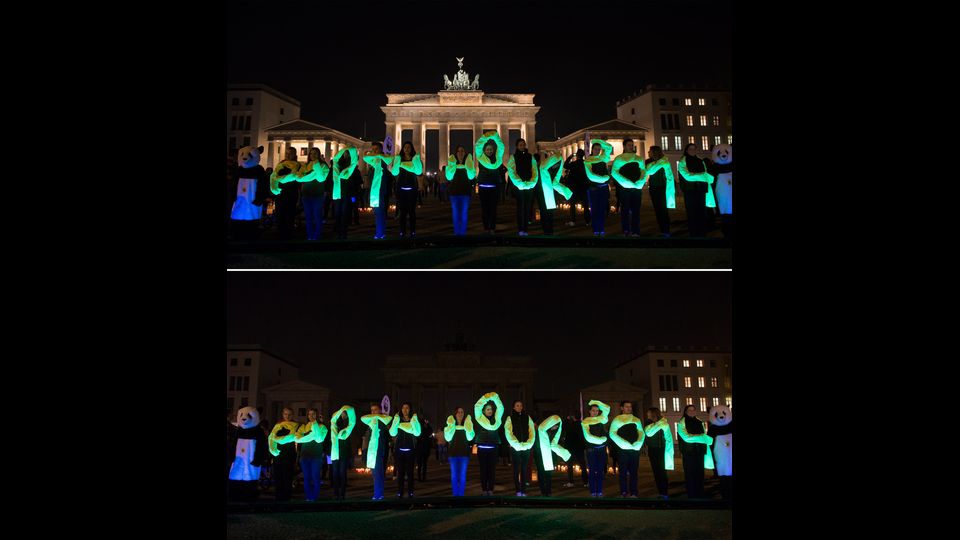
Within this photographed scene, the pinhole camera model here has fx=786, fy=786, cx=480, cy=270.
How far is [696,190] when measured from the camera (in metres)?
10.4

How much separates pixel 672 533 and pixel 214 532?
16.6 feet

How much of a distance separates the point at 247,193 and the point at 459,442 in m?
4.27

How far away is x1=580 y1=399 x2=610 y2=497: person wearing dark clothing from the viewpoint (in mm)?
10086

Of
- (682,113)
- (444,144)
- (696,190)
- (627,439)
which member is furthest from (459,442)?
(444,144)

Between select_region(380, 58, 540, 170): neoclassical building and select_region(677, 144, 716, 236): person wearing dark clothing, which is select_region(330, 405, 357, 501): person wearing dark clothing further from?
select_region(380, 58, 540, 170): neoclassical building

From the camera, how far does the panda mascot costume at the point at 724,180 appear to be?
33.5ft

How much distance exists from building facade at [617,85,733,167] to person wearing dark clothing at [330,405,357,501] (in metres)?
7.22

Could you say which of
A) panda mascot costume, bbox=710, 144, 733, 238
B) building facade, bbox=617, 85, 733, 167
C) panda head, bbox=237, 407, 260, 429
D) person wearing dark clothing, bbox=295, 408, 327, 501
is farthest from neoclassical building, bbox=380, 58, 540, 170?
panda head, bbox=237, 407, 260, 429

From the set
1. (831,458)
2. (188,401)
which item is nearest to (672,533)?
(831,458)

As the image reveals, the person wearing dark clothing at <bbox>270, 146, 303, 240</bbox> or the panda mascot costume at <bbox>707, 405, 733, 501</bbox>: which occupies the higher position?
the person wearing dark clothing at <bbox>270, 146, 303, 240</bbox>

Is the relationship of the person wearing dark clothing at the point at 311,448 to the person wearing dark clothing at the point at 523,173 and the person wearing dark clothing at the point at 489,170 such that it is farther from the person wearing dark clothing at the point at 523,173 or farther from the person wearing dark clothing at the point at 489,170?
the person wearing dark clothing at the point at 523,173

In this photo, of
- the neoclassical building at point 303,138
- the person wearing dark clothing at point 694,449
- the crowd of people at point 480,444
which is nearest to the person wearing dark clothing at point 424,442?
the crowd of people at point 480,444

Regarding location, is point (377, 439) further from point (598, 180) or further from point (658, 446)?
point (598, 180)

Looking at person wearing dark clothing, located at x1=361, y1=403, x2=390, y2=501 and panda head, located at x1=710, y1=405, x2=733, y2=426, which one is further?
person wearing dark clothing, located at x1=361, y1=403, x2=390, y2=501
